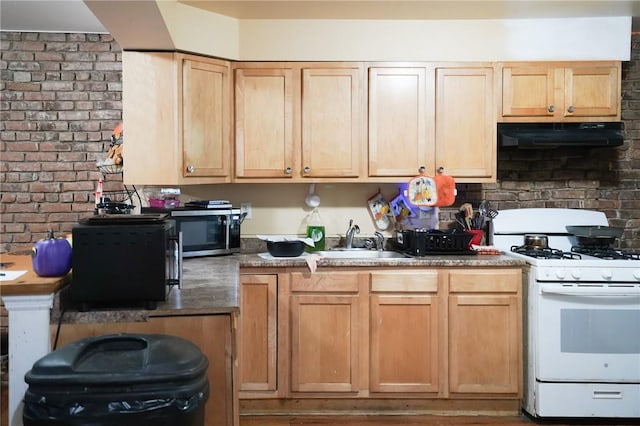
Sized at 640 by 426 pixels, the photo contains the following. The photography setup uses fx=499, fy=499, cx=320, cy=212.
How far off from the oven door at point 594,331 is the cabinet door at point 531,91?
114cm

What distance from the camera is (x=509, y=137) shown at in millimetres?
3146

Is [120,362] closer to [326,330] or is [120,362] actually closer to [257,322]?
[257,322]

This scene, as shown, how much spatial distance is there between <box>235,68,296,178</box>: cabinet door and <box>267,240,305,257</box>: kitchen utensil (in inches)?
18.9

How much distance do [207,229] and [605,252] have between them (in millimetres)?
2475

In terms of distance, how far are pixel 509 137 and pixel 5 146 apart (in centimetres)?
346

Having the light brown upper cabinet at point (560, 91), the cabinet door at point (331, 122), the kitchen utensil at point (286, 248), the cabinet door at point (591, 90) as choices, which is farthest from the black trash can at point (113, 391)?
the cabinet door at point (591, 90)

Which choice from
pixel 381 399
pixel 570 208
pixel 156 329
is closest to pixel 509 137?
pixel 570 208

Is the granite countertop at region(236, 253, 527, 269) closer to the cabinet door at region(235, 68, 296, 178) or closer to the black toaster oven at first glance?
the cabinet door at region(235, 68, 296, 178)

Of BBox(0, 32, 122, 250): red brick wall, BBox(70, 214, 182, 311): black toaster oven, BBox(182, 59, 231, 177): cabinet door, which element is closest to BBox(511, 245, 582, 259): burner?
BBox(182, 59, 231, 177): cabinet door

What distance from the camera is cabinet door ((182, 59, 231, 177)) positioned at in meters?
2.97

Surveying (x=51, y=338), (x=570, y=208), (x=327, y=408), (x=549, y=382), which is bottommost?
(x=327, y=408)

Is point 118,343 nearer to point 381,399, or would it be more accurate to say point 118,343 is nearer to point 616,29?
point 381,399

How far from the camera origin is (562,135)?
3.16 metres

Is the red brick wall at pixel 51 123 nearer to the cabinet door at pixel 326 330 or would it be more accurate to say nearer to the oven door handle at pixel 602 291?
the cabinet door at pixel 326 330
